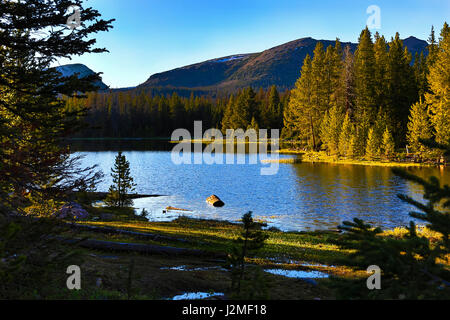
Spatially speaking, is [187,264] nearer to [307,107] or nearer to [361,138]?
[361,138]

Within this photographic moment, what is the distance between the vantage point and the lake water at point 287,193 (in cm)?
2647

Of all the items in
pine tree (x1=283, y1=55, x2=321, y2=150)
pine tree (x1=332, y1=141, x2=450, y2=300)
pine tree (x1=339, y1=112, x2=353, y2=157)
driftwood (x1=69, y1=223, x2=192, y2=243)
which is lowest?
driftwood (x1=69, y1=223, x2=192, y2=243)

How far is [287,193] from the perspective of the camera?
3547cm

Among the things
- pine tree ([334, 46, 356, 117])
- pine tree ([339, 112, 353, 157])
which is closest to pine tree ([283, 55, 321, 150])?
pine tree ([334, 46, 356, 117])

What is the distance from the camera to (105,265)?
1139 cm

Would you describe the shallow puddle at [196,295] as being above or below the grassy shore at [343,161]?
below

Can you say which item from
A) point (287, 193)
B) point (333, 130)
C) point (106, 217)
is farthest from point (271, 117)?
point (106, 217)

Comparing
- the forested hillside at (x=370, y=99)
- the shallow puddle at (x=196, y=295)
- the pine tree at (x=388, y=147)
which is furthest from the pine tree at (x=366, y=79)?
the shallow puddle at (x=196, y=295)

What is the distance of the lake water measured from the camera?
2647 centimetres

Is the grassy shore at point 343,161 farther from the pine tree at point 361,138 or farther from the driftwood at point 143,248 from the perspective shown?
the driftwood at point 143,248

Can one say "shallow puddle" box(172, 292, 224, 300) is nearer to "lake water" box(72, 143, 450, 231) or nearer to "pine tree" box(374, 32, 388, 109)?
"lake water" box(72, 143, 450, 231)
